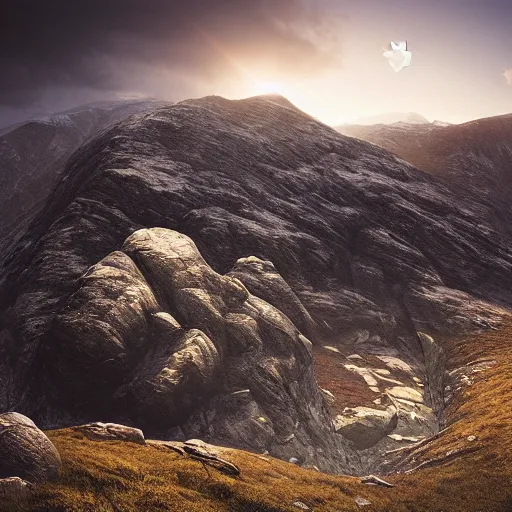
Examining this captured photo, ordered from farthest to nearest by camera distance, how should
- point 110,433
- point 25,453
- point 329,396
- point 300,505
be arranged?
point 329,396
point 110,433
point 300,505
point 25,453

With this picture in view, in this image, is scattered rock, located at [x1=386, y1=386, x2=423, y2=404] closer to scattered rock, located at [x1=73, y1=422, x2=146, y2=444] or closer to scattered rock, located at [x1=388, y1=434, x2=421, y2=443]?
scattered rock, located at [x1=388, y1=434, x2=421, y2=443]

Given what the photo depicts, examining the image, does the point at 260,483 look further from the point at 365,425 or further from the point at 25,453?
the point at 365,425

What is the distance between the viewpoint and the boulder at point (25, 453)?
14.6 metres

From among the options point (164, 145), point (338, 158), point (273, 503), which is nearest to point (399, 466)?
point (273, 503)

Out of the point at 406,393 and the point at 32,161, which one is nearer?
the point at 406,393

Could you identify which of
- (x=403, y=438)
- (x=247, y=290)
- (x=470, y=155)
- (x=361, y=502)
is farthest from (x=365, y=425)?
(x=470, y=155)

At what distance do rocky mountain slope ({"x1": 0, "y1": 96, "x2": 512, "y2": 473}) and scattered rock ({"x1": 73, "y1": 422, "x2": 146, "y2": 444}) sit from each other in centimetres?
559

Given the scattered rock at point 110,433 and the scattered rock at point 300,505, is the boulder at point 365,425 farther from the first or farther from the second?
the scattered rock at point 110,433

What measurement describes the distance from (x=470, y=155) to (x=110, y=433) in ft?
372

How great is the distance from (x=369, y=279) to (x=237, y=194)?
24.0 m

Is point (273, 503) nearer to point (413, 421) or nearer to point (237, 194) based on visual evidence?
point (413, 421)

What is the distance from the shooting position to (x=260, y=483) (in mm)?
19781

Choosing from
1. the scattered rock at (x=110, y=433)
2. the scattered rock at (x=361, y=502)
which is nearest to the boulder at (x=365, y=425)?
the scattered rock at (x=361, y=502)

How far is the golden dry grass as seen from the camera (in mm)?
15148
